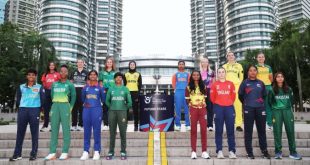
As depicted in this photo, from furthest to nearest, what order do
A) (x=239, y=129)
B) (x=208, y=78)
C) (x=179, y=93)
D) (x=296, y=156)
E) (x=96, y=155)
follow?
(x=208, y=78) → (x=179, y=93) → (x=239, y=129) → (x=96, y=155) → (x=296, y=156)

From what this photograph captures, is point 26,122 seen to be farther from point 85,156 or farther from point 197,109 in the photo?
point 197,109

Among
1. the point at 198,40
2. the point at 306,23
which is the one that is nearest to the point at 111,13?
the point at 198,40

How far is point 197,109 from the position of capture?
680 cm

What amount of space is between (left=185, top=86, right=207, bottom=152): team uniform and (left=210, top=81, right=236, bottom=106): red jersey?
11.9 inches

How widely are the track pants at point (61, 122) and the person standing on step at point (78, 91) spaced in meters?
1.79

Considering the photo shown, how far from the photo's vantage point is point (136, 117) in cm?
861

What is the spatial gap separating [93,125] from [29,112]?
1576mm

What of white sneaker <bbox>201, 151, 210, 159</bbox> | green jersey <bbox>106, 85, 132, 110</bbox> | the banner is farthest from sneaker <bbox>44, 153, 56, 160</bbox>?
white sneaker <bbox>201, 151, 210, 159</bbox>

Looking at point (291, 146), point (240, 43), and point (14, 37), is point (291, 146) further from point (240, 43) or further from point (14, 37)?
point (240, 43)

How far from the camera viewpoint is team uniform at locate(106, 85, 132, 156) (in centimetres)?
668

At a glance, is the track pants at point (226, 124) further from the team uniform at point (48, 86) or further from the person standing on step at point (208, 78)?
the team uniform at point (48, 86)

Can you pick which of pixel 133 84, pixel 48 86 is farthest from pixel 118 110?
pixel 48 86

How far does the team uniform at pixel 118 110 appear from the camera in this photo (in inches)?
263

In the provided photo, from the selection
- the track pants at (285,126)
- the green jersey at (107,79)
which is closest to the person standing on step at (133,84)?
the green jersey at (107,79)
